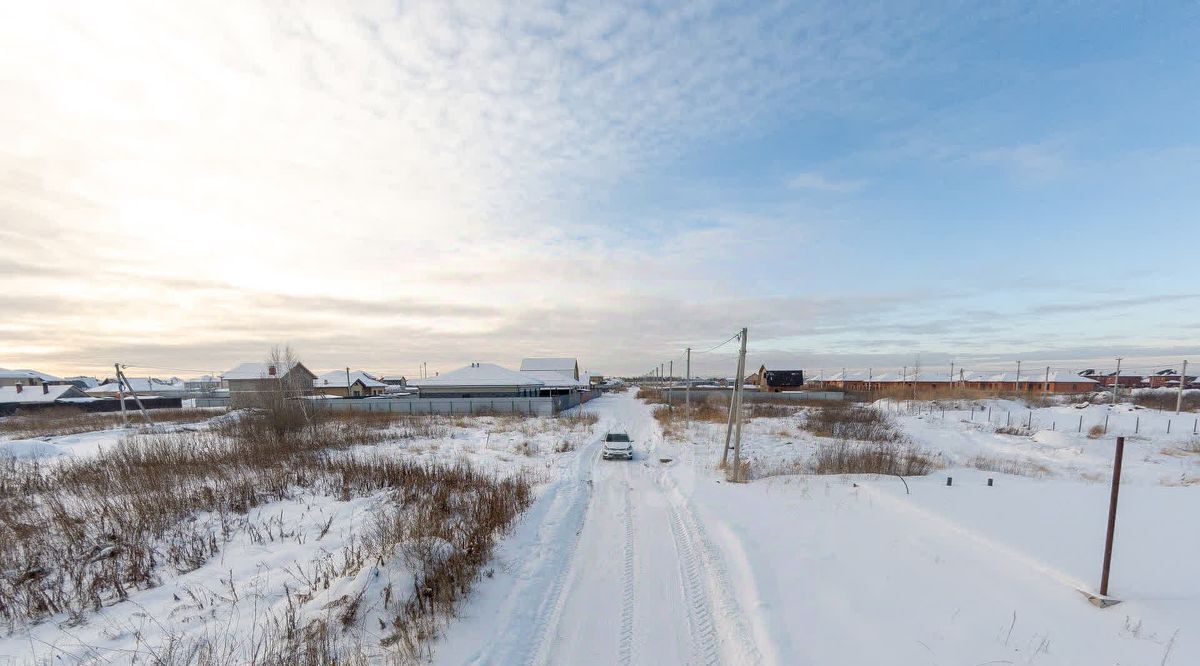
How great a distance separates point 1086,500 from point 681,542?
9.19m

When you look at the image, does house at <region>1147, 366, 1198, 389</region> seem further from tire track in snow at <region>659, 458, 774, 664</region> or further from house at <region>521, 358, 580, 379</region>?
tire track in snow at <region>659, 458, 774, 664</region>

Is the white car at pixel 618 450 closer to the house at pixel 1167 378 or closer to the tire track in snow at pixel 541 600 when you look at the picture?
the tire track in snow at pixel 541 600

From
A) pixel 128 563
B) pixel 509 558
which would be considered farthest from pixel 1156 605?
pixel 128 563

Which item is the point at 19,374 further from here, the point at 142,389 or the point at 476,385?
the point at 476,385

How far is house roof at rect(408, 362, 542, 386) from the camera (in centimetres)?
4494

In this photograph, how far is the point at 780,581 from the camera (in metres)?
6.16

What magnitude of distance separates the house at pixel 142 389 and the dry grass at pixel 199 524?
70294 millimetres

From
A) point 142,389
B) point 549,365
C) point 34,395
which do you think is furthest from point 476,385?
point 142,389

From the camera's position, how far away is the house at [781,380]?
84.2 meters

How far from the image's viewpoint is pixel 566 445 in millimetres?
19812

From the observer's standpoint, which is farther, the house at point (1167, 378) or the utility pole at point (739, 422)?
the house at point (1167, 378)

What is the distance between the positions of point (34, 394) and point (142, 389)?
45.7m

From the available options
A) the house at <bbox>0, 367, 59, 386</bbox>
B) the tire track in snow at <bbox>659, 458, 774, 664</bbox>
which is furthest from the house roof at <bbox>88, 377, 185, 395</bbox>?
the tire track in snow at <bbox>659, 458, 774, 664</bbox>

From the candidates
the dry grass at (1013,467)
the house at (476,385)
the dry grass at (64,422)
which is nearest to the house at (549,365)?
the house at (476,385)
